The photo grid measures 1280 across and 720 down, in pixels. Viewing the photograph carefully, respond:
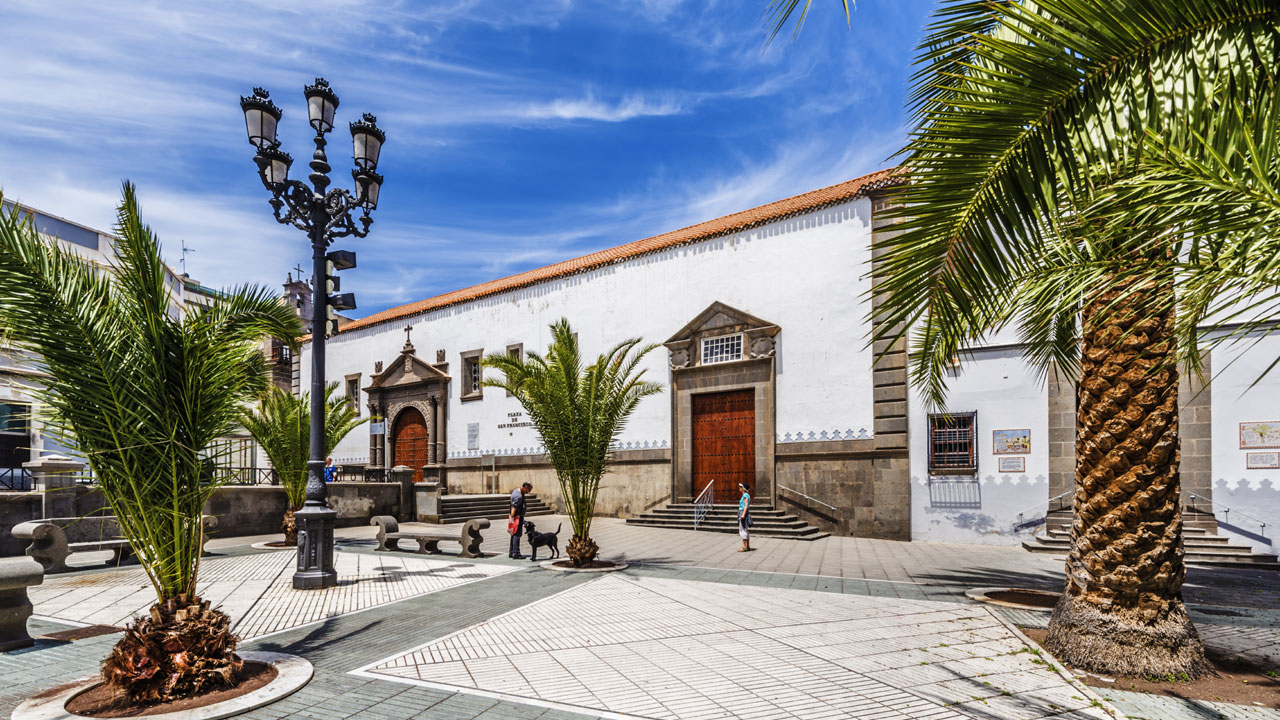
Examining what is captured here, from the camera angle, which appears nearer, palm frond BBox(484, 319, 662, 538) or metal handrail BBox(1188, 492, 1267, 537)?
palm frond BBox(484, 319, 662, 538)

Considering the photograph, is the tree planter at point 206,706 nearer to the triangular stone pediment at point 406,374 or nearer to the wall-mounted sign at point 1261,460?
the wall-mounted sign at point 1261,460

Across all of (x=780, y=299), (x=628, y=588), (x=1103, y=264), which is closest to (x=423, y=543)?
(x=628, y=588)

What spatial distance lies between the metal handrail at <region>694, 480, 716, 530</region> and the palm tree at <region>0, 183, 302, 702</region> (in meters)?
13.8

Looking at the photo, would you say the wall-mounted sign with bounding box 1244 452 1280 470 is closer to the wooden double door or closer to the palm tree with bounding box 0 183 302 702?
the wooden double door

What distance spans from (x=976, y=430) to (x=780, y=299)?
5599 mm

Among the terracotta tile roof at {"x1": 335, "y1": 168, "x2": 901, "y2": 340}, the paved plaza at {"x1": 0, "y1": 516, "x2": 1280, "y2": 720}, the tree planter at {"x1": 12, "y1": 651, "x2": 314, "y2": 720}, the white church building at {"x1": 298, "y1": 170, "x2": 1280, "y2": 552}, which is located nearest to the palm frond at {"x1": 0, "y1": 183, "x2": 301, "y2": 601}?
the tree planter at {"x1": 12, "y1": 651, "x2": 314, "y2": 720}

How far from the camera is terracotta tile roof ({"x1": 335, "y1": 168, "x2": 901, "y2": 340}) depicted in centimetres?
1823

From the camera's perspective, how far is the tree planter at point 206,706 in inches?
181

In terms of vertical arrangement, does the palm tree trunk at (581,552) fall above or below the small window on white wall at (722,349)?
below

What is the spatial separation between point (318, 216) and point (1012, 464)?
13.7m

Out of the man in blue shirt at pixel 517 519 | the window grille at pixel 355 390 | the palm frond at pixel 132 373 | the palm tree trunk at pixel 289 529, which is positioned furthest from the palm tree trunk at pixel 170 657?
the window grille at pixel 355 390

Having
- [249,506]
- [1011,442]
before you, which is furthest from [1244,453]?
[249,506]

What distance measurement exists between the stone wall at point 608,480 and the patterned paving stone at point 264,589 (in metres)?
8.48

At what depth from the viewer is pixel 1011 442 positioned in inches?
597
